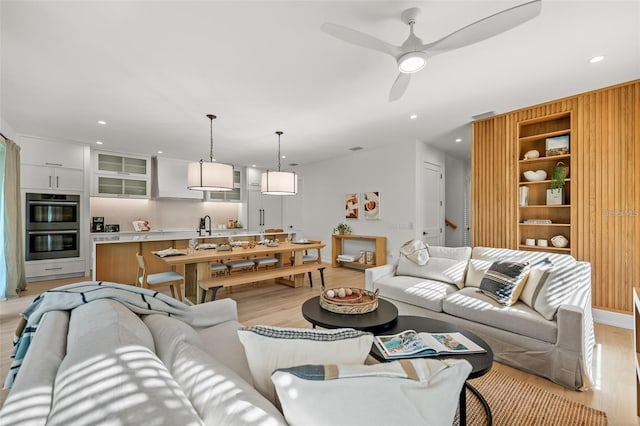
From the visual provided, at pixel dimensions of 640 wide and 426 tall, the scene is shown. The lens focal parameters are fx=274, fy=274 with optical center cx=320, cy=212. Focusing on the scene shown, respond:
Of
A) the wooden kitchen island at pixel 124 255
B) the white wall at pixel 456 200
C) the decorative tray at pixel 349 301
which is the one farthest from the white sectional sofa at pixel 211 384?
the white wall at pixel 456 200

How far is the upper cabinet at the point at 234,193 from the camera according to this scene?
6891 mm

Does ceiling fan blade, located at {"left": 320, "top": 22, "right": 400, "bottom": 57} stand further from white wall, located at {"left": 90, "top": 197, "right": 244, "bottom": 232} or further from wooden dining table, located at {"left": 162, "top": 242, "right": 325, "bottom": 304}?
white wall, located at {"left": 90, "top": 197, "right": 244, "bottom": 232}

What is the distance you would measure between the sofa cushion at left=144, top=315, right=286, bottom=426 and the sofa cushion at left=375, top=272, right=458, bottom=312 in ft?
7.56

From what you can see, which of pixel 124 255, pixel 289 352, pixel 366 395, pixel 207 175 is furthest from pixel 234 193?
pixel 366 395

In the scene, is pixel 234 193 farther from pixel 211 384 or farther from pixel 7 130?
pixel 211 384

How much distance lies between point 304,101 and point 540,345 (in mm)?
3224

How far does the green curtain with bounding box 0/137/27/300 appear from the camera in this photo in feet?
12.3

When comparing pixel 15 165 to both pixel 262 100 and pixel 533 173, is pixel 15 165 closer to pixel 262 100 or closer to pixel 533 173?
pixel 262 100

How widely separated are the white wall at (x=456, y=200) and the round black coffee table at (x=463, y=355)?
5.37m

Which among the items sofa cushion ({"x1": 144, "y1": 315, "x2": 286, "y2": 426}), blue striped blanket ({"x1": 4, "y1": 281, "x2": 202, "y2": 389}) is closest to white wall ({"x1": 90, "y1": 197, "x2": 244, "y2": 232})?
blue striped blanket ({"x1": 4, "y1": 281, "x2": 202, "y2": 389})

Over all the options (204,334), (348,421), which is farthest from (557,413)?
(204,334)

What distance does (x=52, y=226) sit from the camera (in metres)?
4.73

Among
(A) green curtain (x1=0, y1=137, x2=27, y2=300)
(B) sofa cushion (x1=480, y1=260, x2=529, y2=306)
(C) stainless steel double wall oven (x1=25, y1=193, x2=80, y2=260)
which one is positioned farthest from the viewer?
(C) stainless steel double wall oven (x1=25, y1=193, x2=80, y2=260)

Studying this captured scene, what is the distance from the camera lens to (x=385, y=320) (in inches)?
76.3
